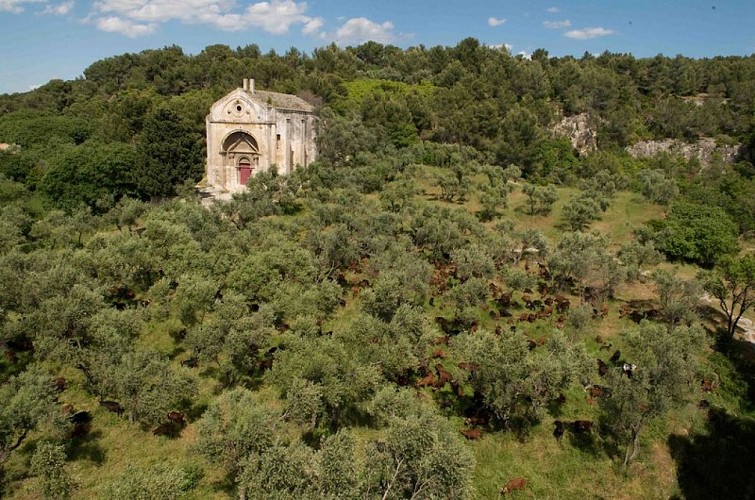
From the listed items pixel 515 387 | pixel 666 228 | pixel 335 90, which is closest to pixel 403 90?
pixel 335 90

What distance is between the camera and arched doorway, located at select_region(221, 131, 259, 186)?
48281 millimetres

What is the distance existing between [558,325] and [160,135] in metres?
36.1

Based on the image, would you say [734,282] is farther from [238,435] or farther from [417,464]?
[238,435]

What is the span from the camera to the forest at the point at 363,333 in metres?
15.1

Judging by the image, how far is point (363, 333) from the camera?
64.3 ft

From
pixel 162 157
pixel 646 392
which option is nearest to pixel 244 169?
pixel 162 157

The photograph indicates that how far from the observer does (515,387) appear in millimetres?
17859

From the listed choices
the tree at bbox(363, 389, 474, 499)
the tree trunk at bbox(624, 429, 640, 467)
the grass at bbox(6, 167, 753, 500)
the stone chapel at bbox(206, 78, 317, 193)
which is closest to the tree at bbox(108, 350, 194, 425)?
the grass at bbox(6, 167, 753, 500)

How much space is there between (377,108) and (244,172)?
1901 cm

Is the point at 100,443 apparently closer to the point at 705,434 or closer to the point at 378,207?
the point at 705,434

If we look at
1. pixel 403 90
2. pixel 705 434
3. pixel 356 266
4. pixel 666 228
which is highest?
pixel 403 90

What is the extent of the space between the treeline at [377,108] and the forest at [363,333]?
60 centimetres

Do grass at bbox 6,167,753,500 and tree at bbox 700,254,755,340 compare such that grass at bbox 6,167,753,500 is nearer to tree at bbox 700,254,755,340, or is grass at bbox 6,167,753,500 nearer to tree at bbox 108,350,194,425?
tree at bbox 108,350,194,425

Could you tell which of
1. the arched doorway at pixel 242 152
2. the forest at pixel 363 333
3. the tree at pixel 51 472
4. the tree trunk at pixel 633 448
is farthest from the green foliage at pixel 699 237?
the tree at pixel 51 472
